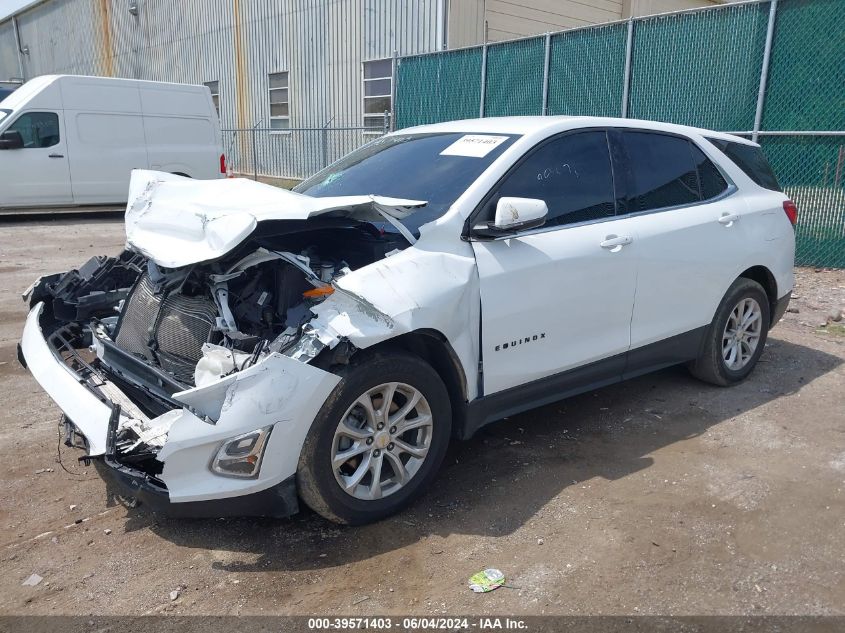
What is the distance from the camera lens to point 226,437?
9.27 ft

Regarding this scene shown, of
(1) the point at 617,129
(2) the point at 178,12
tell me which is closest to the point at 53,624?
(1) the point at 617,129

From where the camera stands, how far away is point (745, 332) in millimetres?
5215

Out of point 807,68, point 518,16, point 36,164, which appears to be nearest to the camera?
point 807,68

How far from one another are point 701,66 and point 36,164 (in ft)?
37.7

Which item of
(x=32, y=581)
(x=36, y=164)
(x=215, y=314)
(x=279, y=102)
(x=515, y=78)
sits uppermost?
(x=515, y=78)

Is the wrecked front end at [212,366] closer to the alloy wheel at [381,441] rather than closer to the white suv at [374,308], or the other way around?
the white suv at [374,308]

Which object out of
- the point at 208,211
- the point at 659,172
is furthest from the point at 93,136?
the point at 659,172

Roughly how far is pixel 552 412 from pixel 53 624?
3082mm

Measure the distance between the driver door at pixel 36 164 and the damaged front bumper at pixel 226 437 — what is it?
12.0 m

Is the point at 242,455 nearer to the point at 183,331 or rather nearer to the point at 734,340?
the point at 183,331

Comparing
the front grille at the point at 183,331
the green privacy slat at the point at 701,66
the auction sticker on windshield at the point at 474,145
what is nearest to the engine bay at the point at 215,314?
the front grille at the point at 183,331

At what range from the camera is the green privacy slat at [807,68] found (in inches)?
316

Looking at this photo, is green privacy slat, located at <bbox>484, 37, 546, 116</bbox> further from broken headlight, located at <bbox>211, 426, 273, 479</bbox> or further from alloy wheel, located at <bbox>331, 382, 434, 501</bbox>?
broken headlight, located at <bbox>211, 426, 273, 479</bbox>

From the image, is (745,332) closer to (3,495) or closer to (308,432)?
(308,432)
